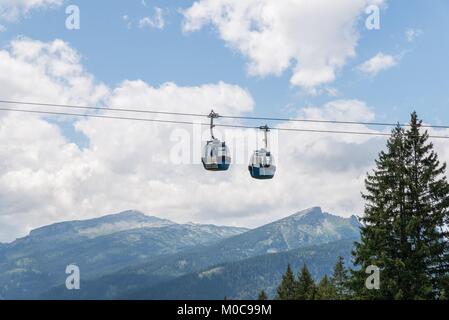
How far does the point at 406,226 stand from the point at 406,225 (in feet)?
1.08

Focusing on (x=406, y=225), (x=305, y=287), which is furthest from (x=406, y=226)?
(x=305, y=287)

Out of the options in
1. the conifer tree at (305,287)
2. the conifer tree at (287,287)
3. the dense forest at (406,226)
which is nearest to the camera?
the dense forest at (406,226)

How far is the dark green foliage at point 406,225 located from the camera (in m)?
37.2

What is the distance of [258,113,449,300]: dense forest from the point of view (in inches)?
1464

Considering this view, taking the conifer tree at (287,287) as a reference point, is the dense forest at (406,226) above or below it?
above

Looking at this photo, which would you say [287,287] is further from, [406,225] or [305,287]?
[406,225]

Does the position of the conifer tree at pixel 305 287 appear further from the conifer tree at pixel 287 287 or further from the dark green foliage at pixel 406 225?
the dark green foliage at pixel 406 225

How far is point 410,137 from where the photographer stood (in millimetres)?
40688

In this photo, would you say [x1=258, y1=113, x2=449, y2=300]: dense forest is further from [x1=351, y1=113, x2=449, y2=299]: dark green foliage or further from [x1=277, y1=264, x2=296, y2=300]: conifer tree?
[x1=277, y1=264, x2=296, y2=300]: conifer tree

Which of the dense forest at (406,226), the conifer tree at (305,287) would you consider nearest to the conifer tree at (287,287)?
the conifer tree at (305,287)
